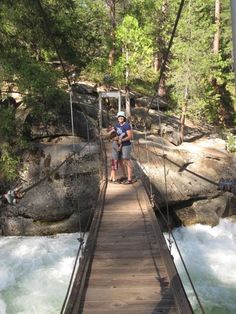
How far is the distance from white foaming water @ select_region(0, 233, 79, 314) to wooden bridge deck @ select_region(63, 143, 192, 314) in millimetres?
2669

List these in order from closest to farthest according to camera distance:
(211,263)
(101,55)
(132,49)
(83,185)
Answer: (211,263) → (83,185) → (101,55) → (132,49)

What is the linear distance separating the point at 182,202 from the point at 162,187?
0.97 meters

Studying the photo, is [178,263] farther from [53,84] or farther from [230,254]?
[53,84]

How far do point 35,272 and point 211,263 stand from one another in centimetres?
456

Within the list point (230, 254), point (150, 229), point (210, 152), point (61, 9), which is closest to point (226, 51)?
point (210, 152)

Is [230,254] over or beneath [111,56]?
Result: beneath

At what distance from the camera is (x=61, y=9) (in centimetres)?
1482

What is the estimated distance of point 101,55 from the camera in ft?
65.7

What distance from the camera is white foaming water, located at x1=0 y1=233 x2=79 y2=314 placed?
8.43m

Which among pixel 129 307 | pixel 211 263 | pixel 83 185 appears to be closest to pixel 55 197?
pixel 83 185

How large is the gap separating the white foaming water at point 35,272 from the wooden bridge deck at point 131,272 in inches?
105

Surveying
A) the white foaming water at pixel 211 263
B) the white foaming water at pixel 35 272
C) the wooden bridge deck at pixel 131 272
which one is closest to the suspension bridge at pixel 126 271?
the wooden bridge deck at pixel 131 272

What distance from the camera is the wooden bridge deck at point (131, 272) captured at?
416 cm

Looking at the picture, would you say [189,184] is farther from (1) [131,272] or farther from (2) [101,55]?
(2) [101,55]
